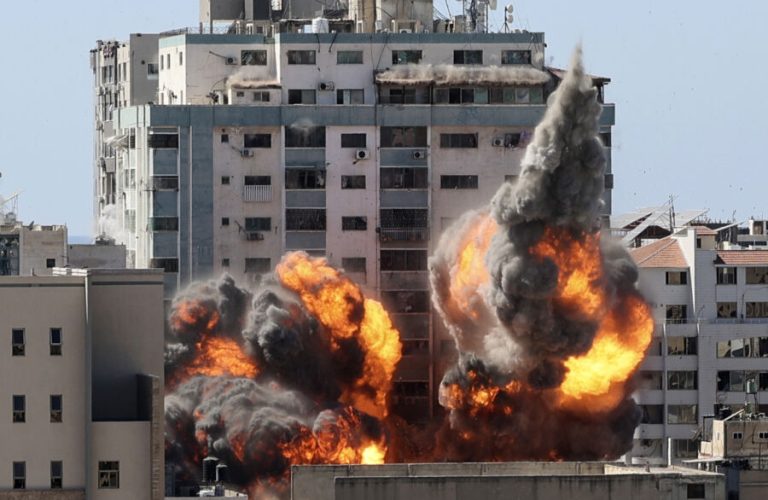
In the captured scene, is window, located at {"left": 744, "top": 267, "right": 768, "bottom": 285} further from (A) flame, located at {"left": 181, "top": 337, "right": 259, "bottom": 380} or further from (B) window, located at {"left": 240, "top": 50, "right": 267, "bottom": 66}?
(A) flame, located at {"left": 181, "top": 337, "right": 259, "bottom": 380}

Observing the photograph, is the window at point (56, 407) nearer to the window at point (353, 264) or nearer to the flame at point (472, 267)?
the flame at point (472, 267)

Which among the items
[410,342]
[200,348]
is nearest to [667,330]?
[410,342]

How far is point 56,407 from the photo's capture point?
107500 mm

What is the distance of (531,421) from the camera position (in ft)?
508

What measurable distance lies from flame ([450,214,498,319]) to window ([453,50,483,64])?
14.5 metres

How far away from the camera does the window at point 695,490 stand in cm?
13012

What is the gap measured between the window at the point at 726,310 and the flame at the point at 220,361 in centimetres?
2699

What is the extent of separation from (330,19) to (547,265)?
98.2 ft

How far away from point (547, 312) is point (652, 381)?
2097 cm

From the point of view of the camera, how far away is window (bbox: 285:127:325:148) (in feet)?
559

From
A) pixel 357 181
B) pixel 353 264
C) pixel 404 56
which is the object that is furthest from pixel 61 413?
pixel 404 56

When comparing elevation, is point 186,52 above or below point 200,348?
above

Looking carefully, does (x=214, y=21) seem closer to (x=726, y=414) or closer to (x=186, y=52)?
(x=186, y=52)

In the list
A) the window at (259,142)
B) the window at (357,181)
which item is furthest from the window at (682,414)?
the window at (259,142)
